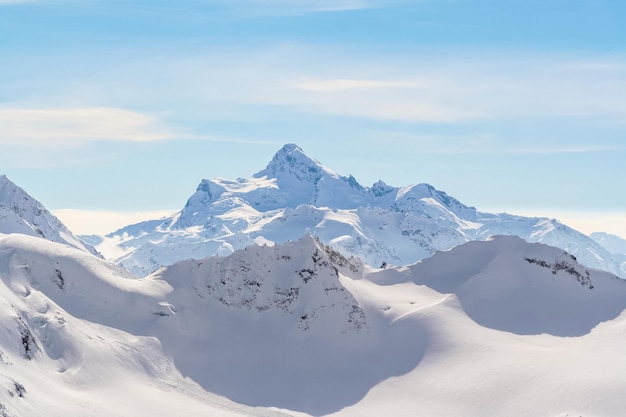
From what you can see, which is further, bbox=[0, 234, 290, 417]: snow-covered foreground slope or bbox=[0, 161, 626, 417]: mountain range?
bbox=[0, 161, 626, 417]: mountain range

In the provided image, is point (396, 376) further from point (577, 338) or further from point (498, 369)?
point (577, 338)

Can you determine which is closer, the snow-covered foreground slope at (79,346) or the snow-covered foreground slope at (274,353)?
the snow-covered foreground slope at (79,346)

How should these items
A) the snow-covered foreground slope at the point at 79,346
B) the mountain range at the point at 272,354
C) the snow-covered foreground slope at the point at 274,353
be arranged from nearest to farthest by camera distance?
the snow-covered foreground slope at the point at 79,346
the mountain range at the point at 272,354
the snow-covered foreground slope at the point at 274,353

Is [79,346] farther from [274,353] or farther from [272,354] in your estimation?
[274,353]

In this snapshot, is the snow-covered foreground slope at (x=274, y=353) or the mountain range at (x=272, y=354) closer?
the mountain range at (x=272, y=354)

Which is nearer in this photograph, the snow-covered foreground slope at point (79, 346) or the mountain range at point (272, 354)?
the snow-covered foreground slope at point (79, 346)

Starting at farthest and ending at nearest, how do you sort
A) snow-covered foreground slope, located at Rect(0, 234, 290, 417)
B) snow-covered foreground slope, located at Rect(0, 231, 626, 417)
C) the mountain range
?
1. snow-covered foreground slope, located at Rect(0, 231, 626, 417)
2. the mountain range
3. snow-covered foreground slope, located at Rect(0, 234, 290, 417)

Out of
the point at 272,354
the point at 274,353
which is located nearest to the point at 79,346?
the point at 272,354

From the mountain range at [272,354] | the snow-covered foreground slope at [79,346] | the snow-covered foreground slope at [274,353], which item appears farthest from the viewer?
the snow-covered foreground slope at [274,353]

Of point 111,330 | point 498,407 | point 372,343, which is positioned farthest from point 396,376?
point 111,330
